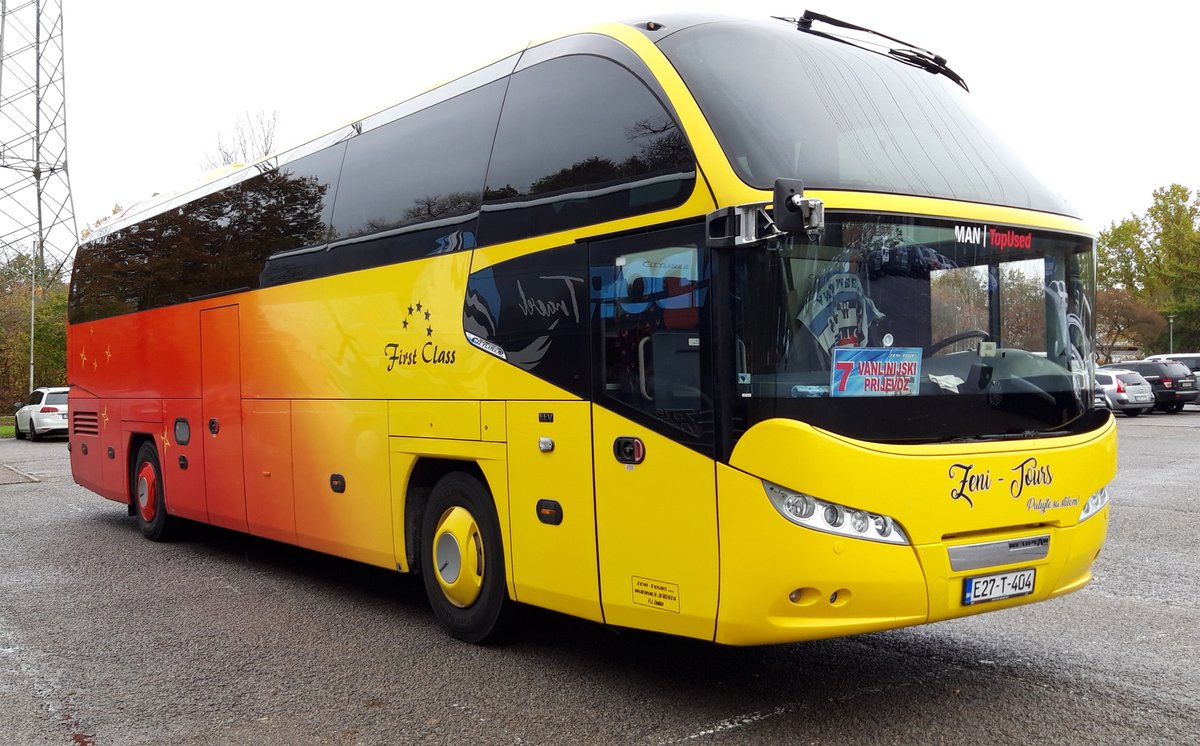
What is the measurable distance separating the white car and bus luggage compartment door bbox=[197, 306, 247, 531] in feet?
80.5

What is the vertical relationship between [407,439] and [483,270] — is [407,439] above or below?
below

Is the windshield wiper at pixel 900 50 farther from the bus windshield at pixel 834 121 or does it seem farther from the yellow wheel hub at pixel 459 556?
the yellow wheel hub at pixel 459 556

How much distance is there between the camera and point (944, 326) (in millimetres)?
5113

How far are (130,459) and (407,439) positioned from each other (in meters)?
6.42

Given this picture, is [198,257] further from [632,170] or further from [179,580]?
[632,170]

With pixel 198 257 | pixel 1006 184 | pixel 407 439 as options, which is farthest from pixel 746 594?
pixel 198 257

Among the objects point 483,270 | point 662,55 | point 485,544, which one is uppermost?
point 662,55

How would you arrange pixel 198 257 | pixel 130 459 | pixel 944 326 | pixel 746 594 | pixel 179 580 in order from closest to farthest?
pixel 746 594, pixel 944 326, pixel 179 580, pixel 198 257, pixel 130 459

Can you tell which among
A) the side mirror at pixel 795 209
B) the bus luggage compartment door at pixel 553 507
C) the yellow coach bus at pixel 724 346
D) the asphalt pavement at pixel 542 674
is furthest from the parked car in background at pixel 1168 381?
the side mirror at pixel 795 209

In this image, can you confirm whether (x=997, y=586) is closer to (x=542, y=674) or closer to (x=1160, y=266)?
(x=542, y=674)

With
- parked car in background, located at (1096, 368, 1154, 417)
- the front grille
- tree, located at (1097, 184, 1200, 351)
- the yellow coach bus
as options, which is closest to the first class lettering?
the yellow coach bus

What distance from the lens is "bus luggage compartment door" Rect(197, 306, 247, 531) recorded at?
954 cm

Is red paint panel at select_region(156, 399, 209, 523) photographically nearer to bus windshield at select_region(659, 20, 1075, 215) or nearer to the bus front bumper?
bus windshield at select_region(659, 20, 1075, 215)

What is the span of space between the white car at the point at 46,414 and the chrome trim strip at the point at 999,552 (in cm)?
3174
